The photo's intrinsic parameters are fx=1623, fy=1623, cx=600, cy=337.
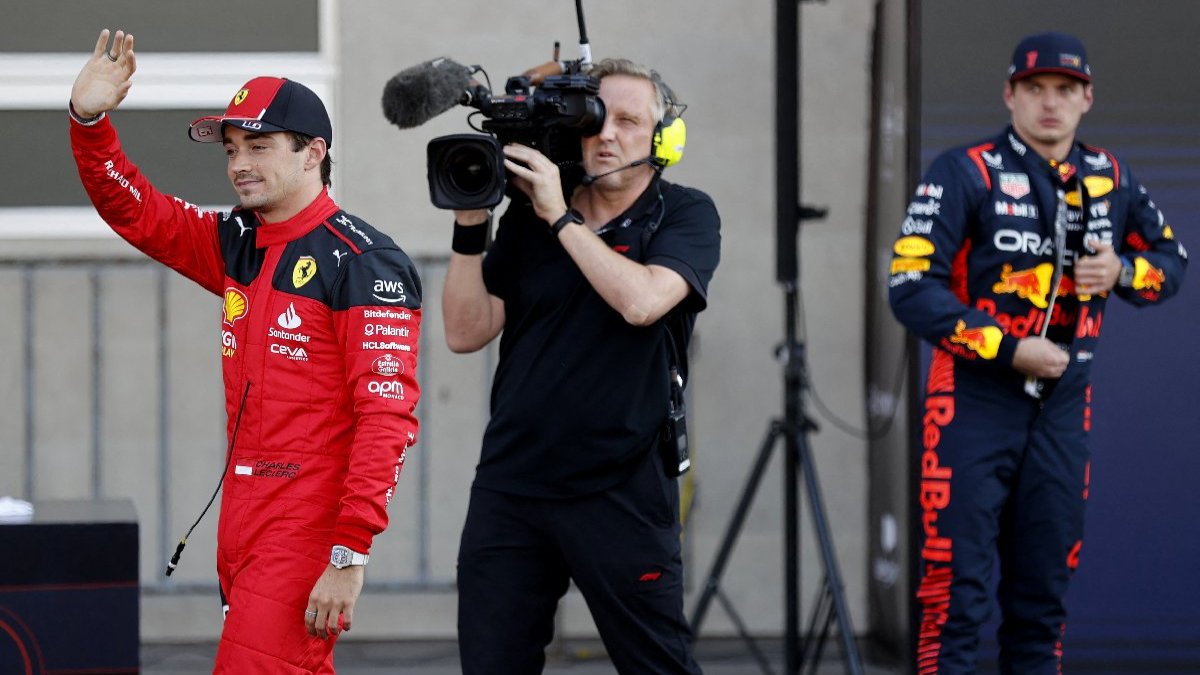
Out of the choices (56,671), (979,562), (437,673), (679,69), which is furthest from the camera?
(679,69)

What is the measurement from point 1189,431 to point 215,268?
3235 mm

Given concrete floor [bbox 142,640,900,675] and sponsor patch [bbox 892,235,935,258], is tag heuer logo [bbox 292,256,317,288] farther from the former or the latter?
concrete floor [bbox 142,640,900,675]

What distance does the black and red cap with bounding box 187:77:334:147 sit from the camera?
328cm

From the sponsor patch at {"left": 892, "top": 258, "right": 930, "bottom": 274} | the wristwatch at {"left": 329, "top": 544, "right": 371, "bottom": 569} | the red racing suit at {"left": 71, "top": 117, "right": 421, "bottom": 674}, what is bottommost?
the wristwatch at {"left": 329, "top": 544, "right": 371, "bottom": 569}

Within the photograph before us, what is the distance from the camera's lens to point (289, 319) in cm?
322

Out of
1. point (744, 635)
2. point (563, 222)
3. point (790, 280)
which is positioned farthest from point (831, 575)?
point (563, 222)

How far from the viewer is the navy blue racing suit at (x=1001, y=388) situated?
4.30 m

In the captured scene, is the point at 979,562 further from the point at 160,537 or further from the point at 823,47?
the point at 160,537

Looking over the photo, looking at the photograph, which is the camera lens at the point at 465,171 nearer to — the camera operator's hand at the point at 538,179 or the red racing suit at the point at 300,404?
the camera operator's hand at the point at 538,179

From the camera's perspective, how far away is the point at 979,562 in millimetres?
4301

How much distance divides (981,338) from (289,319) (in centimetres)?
192

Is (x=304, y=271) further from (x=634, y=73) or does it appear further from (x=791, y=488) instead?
(x=791, y=488)

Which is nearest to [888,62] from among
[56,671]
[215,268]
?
[215,268]

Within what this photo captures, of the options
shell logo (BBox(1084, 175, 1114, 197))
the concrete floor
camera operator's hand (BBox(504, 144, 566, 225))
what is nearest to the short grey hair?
camera operator's hand (BBox(504, 144, 566, 225))
